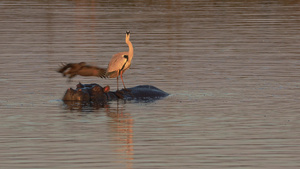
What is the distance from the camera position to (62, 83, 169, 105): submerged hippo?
874 inches

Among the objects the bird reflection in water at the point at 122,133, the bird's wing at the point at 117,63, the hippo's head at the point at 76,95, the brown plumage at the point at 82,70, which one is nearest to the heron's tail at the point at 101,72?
the brown plumage at the point at 82,70

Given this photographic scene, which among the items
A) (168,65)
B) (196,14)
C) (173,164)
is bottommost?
(173,164)

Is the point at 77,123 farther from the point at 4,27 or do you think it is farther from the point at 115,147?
the point at 4,27

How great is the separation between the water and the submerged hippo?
1.21ft

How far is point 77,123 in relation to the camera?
736 inches

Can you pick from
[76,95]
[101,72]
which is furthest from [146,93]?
[76,95]

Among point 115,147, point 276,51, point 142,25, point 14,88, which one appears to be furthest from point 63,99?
point 142,25

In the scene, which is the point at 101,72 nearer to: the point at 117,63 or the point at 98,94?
the point at 117,63

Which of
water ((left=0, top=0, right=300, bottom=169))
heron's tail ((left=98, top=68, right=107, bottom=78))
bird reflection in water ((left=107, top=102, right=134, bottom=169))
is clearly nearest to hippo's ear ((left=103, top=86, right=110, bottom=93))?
water ((left=0, top=0, right=300, bottom=169))

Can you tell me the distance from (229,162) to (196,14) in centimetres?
3676

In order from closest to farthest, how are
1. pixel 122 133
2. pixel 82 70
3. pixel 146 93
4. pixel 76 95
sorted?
pixel 122 133
pixel 76 95
pixel 146 93
pixel 82 70

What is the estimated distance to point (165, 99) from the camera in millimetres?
22266

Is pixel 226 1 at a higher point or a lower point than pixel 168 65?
higher

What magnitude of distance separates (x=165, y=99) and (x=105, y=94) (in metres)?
1.47
